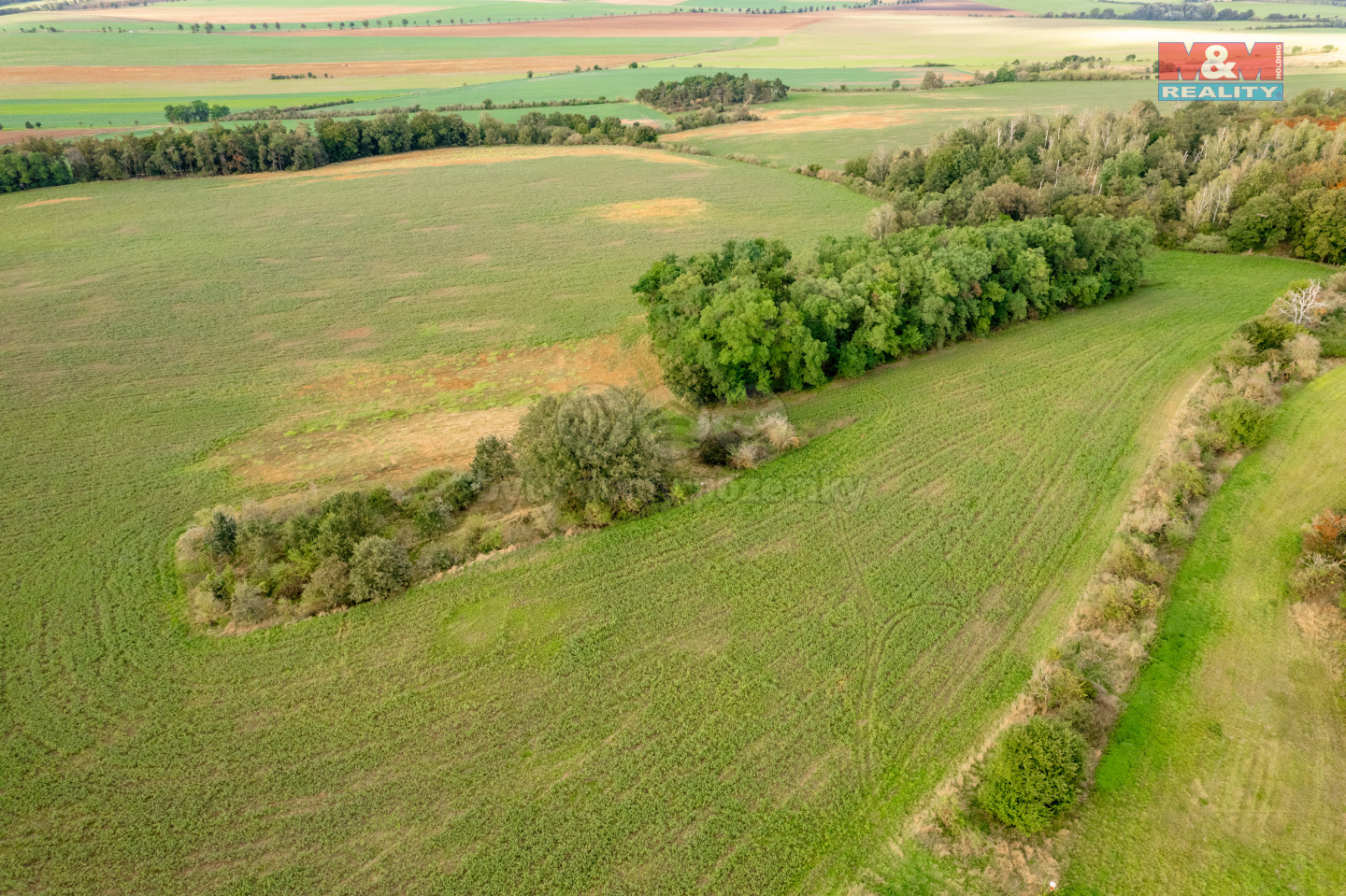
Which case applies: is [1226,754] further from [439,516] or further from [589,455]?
[439,516]

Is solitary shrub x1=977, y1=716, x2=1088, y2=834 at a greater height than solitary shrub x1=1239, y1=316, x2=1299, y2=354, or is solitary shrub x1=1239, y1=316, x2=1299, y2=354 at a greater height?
solitary shrub x1=1239, y1=316, x2=1299, y2=354

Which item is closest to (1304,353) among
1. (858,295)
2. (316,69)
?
(858,295)

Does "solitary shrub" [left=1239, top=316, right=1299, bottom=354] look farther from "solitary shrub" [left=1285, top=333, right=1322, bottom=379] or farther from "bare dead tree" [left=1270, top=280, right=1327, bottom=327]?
"bare dead tree" [left=1270, top=280, right=1327, bottom=327]

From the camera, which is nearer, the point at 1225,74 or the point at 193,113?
the point at 1225,74

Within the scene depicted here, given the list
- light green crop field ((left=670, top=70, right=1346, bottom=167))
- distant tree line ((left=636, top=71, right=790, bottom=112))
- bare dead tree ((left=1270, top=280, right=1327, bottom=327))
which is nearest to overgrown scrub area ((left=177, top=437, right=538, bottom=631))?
bare dead tree ((left=1270, top=280, right=1327, bottom=327))

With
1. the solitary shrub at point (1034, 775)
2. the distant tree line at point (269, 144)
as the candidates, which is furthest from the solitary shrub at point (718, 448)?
the distant tree line at point (269, 144)

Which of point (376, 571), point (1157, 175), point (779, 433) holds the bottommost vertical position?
point (376, 571)
